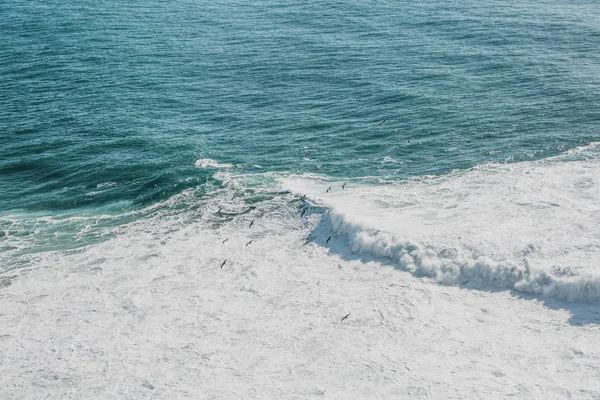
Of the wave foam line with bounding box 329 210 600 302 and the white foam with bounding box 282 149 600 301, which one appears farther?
the white foam with bounding box 282 149 600 301

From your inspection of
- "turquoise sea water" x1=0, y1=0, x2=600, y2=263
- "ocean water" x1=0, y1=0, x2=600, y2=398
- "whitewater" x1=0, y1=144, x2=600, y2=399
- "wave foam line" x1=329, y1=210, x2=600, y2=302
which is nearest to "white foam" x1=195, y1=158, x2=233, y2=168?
"ocean water" x1=0, y1=0, x2=600, y2=398

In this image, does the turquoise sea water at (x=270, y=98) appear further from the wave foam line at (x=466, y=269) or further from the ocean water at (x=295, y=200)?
the wave foam line at (x=466, y=269)

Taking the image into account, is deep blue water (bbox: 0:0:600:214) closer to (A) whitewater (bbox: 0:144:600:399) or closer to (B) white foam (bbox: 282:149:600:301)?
(B) white foam (bbox: 282:149:600:301)

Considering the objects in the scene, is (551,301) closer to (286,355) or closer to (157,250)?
(286,355)

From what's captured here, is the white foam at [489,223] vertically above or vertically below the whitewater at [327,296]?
above

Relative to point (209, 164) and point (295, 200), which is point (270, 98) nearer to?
point (209, 164)

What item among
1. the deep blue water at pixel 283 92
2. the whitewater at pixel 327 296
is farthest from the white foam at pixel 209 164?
the whitewater at pixel 327 296

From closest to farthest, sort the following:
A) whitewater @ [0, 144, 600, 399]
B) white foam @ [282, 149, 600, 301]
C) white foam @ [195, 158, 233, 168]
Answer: whitewater @ [0, 144, 600, 399] → white foam @ [282, 149, 600, 301] → white foam @ [195, 158, 233, 168]
